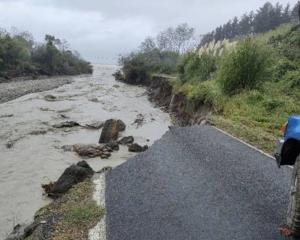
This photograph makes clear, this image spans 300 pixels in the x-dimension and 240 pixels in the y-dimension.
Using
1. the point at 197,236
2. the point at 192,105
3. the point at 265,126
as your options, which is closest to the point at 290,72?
the point at 192,105

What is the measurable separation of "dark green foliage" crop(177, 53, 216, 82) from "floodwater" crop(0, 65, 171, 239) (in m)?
3.16

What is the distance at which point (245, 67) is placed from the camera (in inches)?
665

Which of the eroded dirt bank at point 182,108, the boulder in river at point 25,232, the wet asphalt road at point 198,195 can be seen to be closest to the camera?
the wet asphalt road at point 198,195

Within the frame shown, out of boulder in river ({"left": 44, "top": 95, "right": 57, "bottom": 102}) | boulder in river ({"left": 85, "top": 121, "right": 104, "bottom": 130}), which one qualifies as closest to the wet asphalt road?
boulder in river ({"left": 85, "top": 121, "right": 104, "bottom": 130})

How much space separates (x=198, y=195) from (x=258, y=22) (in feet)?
297

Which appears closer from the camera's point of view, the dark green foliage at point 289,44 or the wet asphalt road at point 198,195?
the wet asphalt road at point 198,195

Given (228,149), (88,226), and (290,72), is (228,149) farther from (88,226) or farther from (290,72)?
(290,72)

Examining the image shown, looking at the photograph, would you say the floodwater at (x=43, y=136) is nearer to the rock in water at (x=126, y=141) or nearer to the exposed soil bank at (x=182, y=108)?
the rock in water at (x=126, y=141)

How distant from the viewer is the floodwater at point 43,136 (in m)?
12.3

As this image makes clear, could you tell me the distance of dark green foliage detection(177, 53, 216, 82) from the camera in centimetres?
2475

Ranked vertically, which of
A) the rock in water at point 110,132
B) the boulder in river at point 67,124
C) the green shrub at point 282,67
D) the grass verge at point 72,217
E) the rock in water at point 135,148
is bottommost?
the boulder in river at point 67,124

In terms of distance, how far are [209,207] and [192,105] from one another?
14.9 meters

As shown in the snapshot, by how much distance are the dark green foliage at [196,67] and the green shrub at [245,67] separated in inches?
276

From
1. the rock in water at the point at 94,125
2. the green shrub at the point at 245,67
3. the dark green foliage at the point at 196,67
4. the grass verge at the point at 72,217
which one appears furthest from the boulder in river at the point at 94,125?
the grass verge at the point at 72,217
